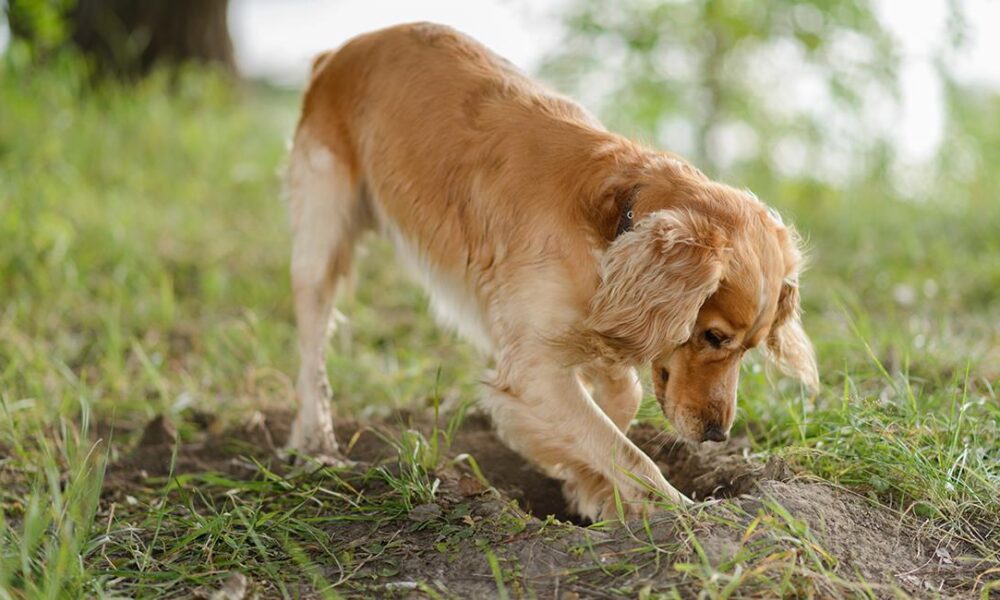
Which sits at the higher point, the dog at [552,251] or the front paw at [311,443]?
the dog at [552,251]

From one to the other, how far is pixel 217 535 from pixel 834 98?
6.07m

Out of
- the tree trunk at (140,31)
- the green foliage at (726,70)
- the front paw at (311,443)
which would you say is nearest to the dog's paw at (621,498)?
the front paw at (311,443)

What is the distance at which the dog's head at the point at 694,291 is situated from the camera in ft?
9.59

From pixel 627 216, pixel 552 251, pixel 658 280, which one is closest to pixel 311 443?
pixel 552 251

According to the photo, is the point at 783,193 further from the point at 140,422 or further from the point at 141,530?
the point at 141,530

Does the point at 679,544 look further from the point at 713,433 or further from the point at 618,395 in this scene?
the point at 618,395

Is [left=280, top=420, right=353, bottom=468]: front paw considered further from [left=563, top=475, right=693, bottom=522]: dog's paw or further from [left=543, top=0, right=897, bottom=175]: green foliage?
Result: [left=543, top=0, right=897, bottom=175]: green foliage

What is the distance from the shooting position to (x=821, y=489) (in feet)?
9.99

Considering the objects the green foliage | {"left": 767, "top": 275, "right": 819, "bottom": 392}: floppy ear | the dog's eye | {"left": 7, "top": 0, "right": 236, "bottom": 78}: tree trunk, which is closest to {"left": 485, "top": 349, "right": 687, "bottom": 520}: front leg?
the dog's eye

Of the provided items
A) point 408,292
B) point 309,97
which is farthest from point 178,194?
point 309,97

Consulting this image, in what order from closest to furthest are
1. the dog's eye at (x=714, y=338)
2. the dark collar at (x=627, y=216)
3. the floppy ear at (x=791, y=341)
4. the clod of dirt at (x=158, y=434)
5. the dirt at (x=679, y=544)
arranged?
the dirt at (x=679, y=544) < the dog's eye at (x=714, y=338) < the dark collar at (x=627, y=216) < the floppy ear at (x=791, y=341) < the clod of dirt at (x=158, y=434)

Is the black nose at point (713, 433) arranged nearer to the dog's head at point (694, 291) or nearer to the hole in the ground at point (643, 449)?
the dog's head at point (694, 291)

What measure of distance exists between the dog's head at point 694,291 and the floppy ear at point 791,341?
0.22 ft

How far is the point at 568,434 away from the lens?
3188 mm
